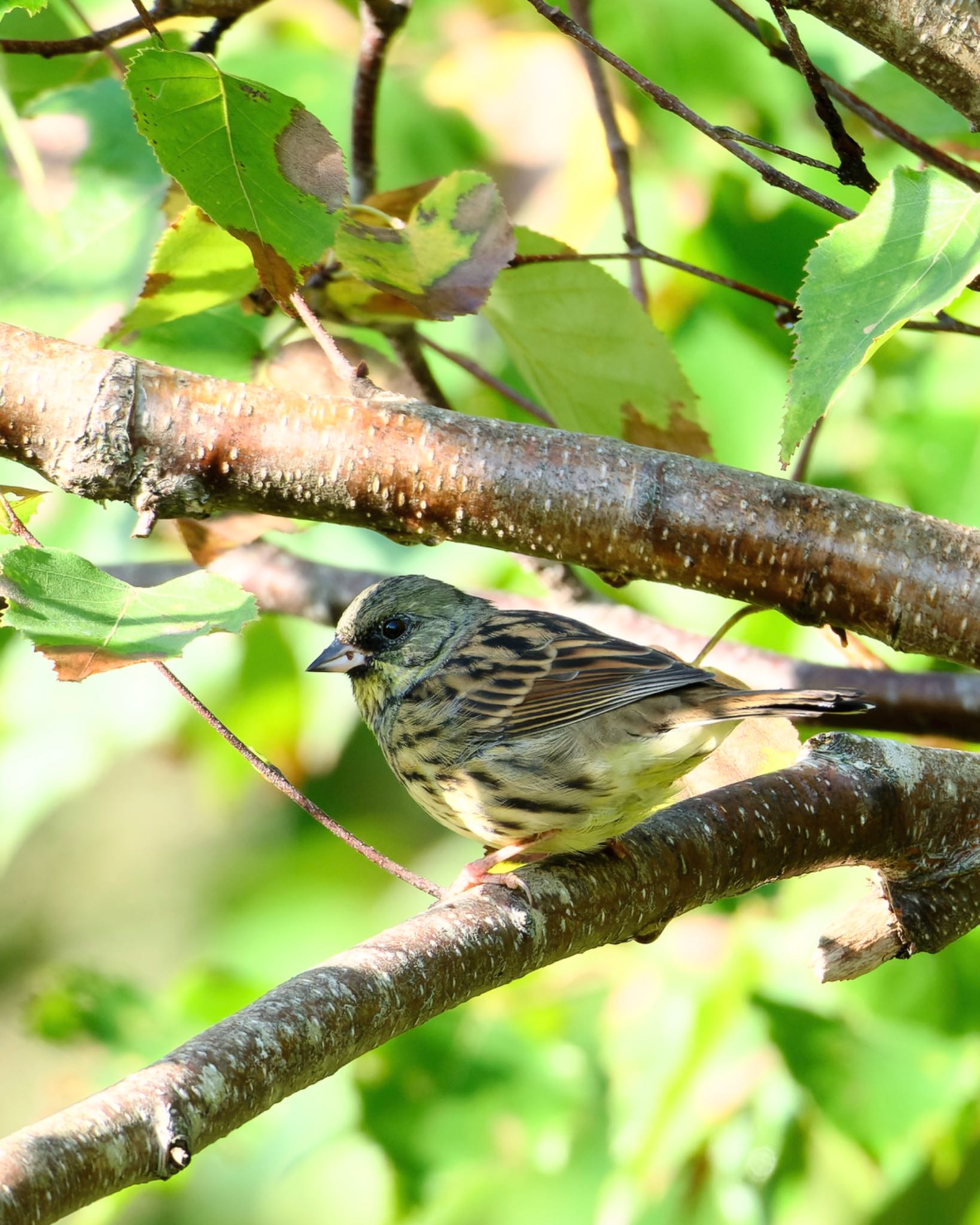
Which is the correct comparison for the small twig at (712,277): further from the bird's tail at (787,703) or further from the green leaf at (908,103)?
the bird's tail at (787,703)

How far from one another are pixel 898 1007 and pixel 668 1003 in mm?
395

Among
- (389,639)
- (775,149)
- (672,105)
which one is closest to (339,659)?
(389,639)

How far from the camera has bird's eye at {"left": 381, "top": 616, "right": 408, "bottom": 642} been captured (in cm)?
235

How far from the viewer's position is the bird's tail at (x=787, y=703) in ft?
5.24

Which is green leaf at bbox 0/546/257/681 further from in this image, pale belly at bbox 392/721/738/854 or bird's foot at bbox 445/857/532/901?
pale belly at bbox 392/721/738/854

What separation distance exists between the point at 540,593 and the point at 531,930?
163 centimetres

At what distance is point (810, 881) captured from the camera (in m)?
2.36

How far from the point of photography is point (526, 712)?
2068 mm

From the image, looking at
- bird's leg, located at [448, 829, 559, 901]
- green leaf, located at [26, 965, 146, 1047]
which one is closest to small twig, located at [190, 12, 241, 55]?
bird's leg, located at [448, 829, 559, 901]

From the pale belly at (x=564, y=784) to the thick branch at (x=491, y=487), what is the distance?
1.63ft

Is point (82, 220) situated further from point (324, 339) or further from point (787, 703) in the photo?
point (787, 703)

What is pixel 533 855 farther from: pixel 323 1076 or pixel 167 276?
pixel 167 276

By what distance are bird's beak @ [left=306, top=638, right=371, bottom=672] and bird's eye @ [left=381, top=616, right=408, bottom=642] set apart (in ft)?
0.18

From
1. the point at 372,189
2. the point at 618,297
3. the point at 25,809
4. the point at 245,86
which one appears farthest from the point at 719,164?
the point at 25,809
